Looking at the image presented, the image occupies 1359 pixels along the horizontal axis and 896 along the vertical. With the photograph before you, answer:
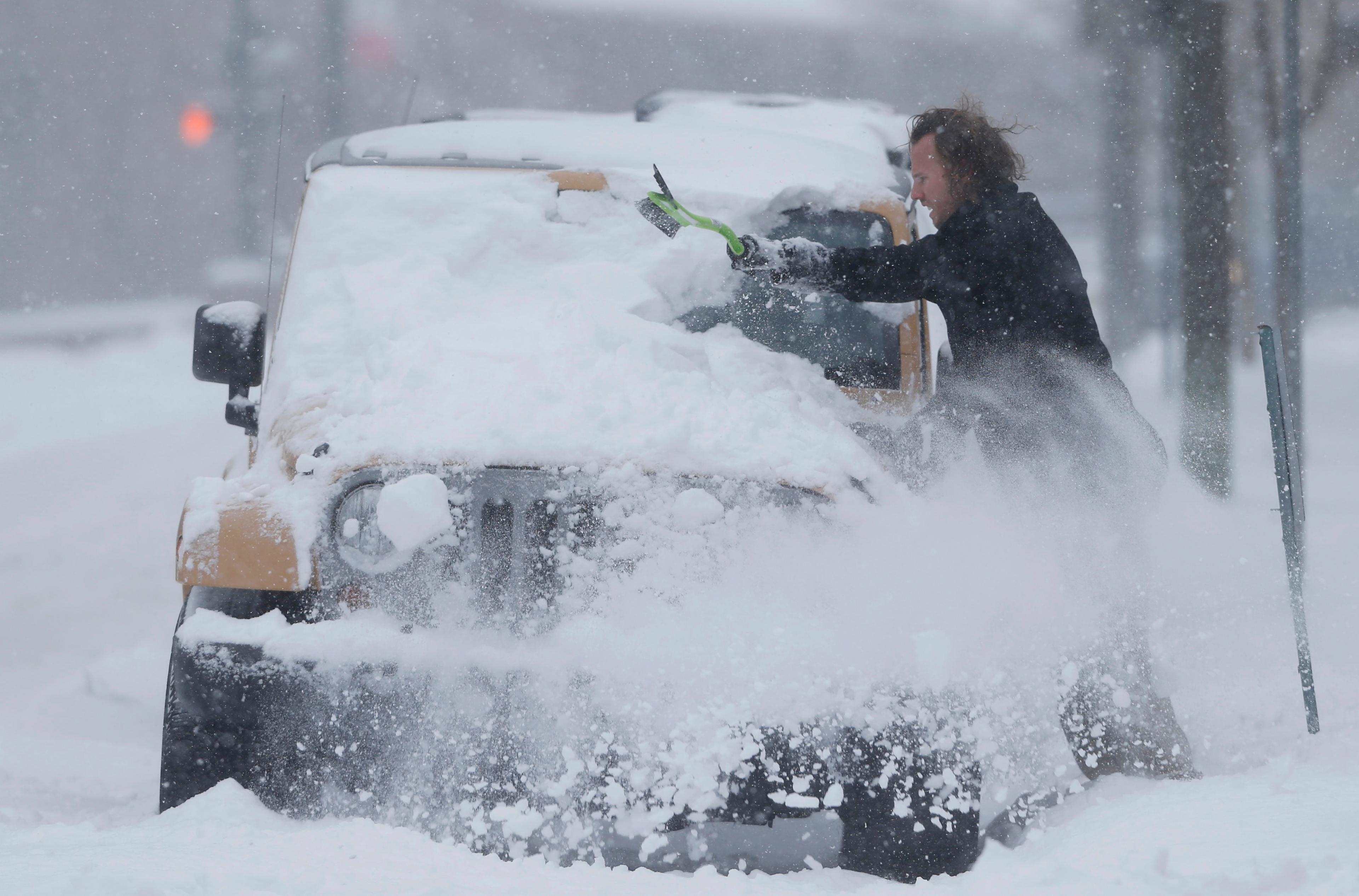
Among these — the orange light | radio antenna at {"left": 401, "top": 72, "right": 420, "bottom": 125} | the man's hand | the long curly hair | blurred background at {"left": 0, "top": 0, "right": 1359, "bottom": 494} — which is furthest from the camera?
the orange light

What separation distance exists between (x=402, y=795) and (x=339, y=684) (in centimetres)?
27

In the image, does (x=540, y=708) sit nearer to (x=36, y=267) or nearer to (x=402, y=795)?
(x=402, y=795)

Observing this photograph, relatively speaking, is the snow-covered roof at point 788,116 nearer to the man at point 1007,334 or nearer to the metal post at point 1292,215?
the man at point 1007,334

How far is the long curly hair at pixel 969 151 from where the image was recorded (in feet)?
11.2

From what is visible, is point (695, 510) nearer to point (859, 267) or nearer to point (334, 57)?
point (859, 267)

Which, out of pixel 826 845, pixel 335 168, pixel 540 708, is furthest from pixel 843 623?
pixel 335 168

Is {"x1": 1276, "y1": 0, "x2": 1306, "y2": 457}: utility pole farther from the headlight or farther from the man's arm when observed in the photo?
the headlight

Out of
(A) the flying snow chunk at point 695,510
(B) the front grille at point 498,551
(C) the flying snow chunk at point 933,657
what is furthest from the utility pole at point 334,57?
(C) the flying snow chunk at point 933,657

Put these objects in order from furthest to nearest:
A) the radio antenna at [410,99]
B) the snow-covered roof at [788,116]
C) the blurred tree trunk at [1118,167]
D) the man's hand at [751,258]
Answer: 1. the blurred tree trunk at [1118,167]
2. the radio antenna at [410,99]
3. the snow-covered roof at [788,116]
4. the man's hand at [751,258]

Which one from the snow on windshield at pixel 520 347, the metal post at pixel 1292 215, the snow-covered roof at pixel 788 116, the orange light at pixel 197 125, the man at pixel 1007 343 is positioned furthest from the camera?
the orange light at pixel 197 125

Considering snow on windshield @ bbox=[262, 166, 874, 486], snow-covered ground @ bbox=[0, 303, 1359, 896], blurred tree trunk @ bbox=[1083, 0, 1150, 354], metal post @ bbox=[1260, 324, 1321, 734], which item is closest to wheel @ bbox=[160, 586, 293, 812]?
snow-covered ground @ bbox=[0, 303, 1359, 896]

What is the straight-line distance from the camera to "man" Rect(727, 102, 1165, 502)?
10.6 feet

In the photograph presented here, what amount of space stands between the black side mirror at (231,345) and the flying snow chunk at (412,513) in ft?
3.85

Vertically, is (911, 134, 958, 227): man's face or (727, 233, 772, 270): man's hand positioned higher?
(911, 134, 958, 227): man's face
